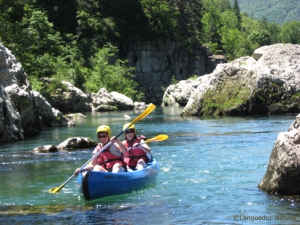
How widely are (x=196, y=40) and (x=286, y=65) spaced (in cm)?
4757

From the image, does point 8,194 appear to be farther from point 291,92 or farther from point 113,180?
point 291,92

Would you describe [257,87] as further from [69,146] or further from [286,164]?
[286,164]

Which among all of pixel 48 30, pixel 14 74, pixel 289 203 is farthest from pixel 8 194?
pixel 48 30

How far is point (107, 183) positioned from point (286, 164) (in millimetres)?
3181

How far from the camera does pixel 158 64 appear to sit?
68.8 meters

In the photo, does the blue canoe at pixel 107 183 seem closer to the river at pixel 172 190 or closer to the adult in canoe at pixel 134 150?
the river at pixel 172 190

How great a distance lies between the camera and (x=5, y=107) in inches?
746

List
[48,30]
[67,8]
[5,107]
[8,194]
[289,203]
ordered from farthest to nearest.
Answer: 1. [67,8]
2. [48,30]
3. [5,107]
4. [8,194]
5. [289,203]

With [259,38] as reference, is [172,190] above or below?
below

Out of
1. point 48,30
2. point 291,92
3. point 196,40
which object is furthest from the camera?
point 196,40

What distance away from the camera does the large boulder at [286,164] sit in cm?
898

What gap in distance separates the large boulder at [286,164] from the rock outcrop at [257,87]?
17990 millimetres

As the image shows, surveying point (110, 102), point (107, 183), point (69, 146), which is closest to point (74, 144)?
point (69, 146)

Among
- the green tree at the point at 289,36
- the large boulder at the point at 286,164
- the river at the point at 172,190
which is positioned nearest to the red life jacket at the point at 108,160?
the river at the point at 172,190
